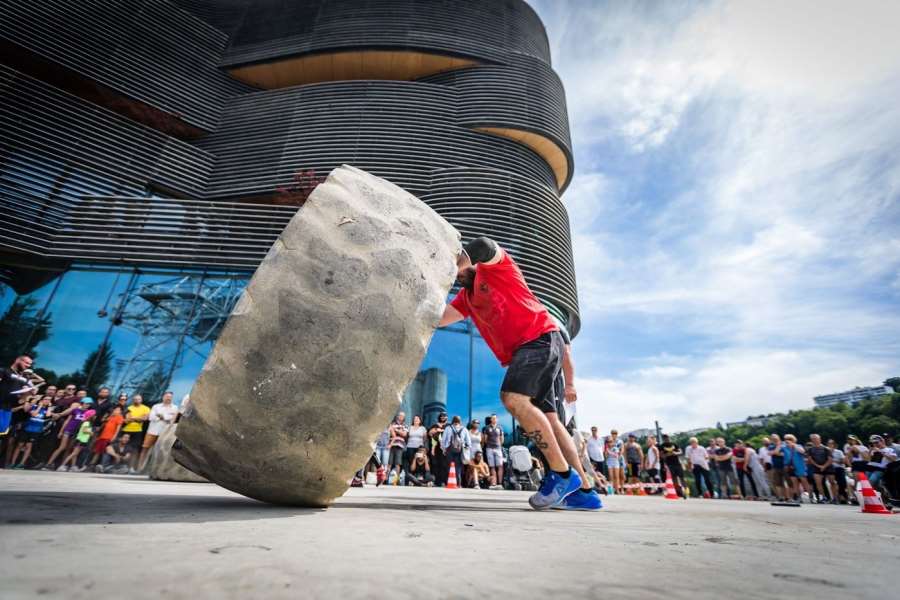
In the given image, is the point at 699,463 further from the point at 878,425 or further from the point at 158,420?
the point at 878,425

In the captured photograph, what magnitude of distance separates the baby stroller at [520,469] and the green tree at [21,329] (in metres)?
12.5

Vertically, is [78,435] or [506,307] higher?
[506,307]

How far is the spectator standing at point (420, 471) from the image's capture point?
8594mm

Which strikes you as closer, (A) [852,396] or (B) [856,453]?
(B) [856,453]

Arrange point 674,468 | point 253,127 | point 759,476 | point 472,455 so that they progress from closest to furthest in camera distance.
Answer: point 674,468 < point 472,455 < point 759,476 < point 253,127

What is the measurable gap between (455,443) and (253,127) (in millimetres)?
13887

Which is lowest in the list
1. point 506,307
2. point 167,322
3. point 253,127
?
point 506,307

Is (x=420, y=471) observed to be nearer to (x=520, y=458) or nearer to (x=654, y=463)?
(x=520, y=458)

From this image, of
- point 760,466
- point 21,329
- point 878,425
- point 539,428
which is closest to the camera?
point 539,428

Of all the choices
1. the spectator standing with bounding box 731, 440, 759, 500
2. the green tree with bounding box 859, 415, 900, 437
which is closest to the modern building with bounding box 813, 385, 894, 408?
the green tree with bounding box 859, 415, 900, 437

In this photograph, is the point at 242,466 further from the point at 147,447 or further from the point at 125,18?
the point at 125,18

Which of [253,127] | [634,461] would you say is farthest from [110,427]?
[634,461]

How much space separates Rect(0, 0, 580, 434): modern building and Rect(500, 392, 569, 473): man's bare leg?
852cm

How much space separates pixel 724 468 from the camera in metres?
9.91
